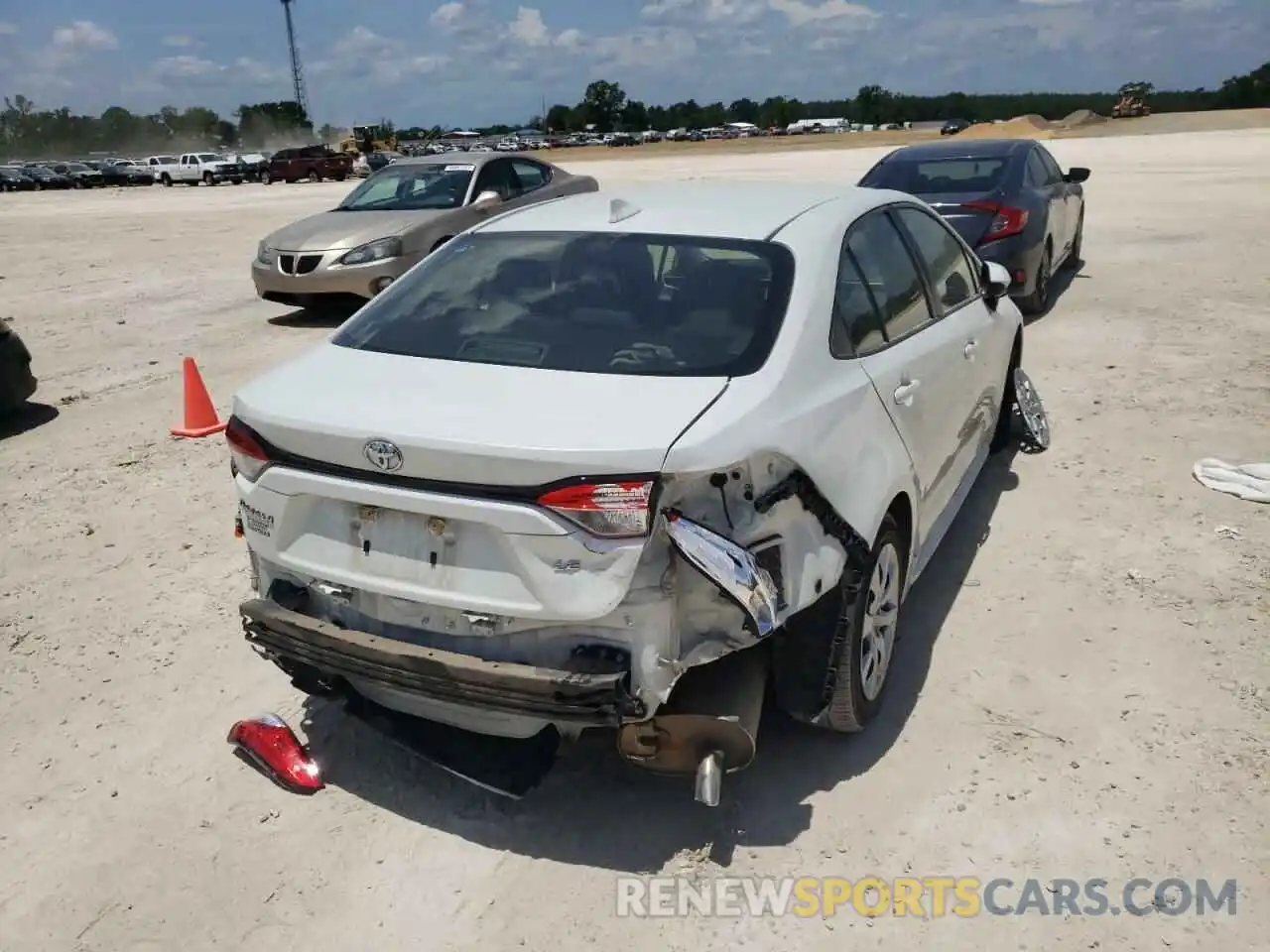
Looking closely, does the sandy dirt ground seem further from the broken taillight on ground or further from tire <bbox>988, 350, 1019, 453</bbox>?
tire <bbox>988, 350, 1019, 453</bbox>

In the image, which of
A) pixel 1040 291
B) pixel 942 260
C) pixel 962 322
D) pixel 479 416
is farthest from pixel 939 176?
pixel 479 416

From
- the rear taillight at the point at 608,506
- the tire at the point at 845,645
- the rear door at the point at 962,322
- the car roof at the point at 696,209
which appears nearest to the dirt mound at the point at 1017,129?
the rear door at the point at 962,322

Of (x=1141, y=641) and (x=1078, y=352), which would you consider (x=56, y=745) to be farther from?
(x=1078, y=352)

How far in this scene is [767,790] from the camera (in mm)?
3273

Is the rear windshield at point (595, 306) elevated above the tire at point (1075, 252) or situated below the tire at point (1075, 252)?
above

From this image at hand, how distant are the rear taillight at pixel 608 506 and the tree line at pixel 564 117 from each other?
3588 inches

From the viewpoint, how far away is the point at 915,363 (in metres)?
3.77

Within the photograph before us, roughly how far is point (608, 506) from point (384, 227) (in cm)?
874

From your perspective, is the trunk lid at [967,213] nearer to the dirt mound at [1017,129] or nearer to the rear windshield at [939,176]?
the rear windshield at [939,176]

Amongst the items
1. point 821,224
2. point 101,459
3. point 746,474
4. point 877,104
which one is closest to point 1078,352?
point 821,224

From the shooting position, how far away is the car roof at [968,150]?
9.95m

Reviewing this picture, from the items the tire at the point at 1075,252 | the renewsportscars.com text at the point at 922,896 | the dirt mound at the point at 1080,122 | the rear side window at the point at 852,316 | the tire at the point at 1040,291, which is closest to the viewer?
the renewsportscars.com text at the point at 922,896

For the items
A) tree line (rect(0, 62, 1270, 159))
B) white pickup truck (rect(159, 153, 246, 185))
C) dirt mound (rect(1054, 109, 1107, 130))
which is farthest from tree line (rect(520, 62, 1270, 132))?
white pickup truck (rect(159, 153, 246, 185))

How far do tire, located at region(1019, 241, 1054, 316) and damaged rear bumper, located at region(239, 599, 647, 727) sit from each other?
7.82 m
